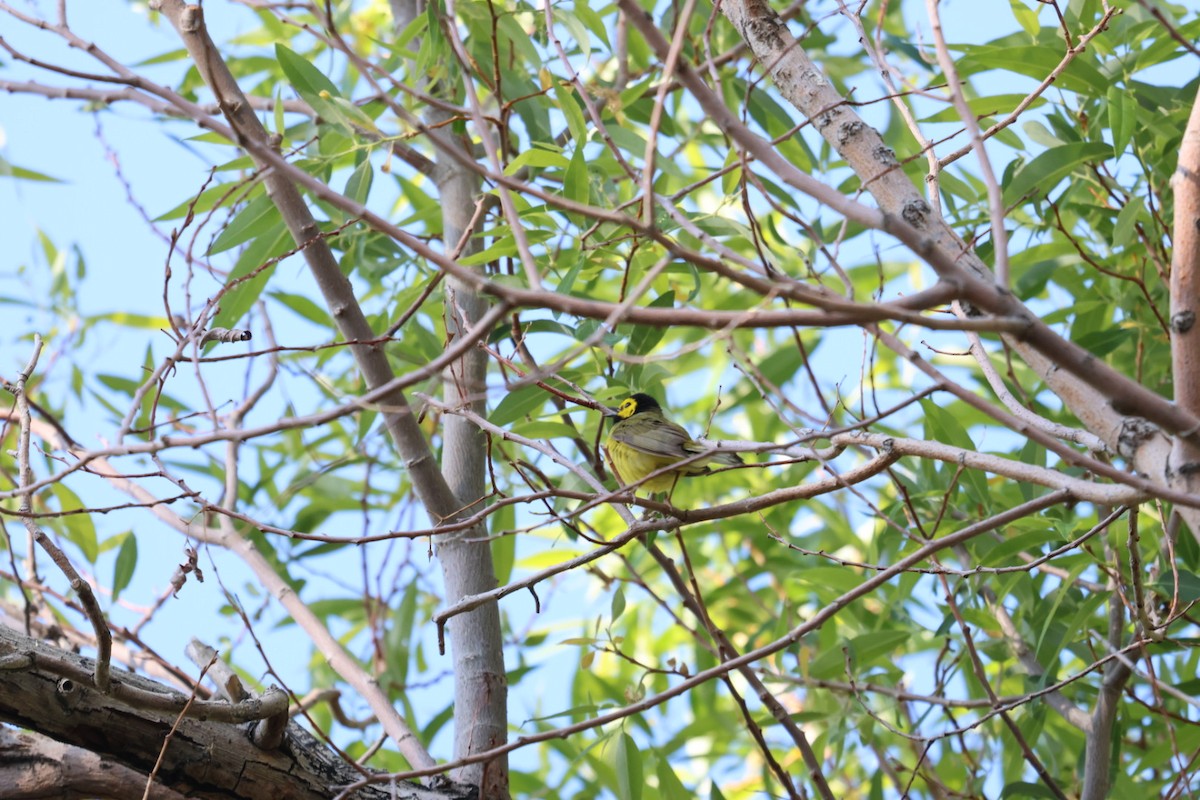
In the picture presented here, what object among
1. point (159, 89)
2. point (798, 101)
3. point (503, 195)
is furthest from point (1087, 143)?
point (159, 89)

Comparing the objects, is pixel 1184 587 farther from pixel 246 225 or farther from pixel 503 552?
pixel 246 225

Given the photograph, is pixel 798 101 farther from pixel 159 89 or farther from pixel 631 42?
pixel 631 42

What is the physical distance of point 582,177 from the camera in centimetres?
254

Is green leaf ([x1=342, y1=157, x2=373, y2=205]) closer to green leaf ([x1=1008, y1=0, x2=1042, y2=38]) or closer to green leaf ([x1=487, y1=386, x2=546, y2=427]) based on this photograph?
green leaf ([x1=487, y1=386, x2=546, y2=427])

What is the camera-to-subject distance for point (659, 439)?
12.3ft

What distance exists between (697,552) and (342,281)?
2293 mm

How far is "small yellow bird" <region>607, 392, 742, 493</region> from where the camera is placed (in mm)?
3666

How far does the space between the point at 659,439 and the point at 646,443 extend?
0.05m

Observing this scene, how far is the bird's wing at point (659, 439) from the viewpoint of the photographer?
144 inches

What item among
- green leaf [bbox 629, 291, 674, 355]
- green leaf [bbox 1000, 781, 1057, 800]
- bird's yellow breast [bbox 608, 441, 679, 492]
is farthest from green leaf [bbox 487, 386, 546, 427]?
green leaf [bbox 1000, 781, 1057, 800]

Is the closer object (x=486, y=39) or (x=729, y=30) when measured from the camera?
(x=486, y=39)

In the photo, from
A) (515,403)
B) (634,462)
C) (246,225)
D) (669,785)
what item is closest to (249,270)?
(246,225)

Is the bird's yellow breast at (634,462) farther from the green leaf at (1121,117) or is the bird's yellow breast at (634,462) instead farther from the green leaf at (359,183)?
the green leaf at (1121,117)

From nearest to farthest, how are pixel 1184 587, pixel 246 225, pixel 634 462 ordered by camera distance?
pixel 1184 587
pixel 246 225
pixel 634 462
